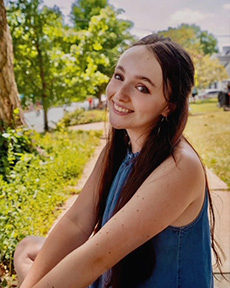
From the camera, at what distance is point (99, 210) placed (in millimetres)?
1197

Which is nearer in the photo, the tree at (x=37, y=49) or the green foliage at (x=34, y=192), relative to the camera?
the green foliage at (x=34, y=192)

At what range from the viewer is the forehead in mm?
939

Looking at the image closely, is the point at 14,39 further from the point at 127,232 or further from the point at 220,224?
the point at 127,232

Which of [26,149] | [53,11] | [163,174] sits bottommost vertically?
[26,149]

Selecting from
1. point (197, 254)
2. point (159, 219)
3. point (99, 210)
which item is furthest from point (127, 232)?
point (99, 210)

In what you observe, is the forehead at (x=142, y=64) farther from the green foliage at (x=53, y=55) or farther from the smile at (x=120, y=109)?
the green foliage at (x=53, y=55)

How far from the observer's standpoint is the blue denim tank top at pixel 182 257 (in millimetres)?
904

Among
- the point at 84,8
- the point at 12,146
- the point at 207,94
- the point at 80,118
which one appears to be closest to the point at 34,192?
the point at 12,146

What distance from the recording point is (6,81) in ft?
11.6

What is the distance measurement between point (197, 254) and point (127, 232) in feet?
0.74

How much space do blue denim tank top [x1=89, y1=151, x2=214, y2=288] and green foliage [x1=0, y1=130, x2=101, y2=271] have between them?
3.66ft

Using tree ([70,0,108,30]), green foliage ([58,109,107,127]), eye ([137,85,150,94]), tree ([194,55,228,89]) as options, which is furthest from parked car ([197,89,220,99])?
eye ([137,85,150,94])

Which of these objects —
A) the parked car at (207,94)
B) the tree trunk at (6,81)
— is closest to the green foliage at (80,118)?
the tree trunk at (6,81)

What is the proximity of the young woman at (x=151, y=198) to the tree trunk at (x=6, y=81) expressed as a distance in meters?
2.63
